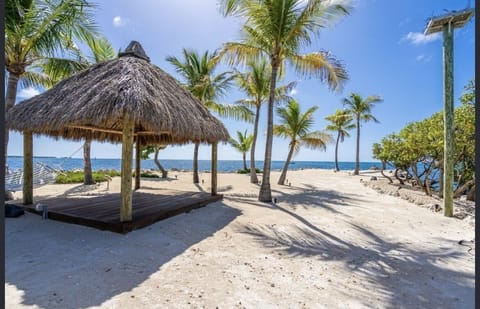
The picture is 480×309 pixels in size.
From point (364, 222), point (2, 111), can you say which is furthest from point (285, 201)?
point (2, 111)

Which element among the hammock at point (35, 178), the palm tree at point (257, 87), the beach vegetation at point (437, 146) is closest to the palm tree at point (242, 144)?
the palm tree at point (257, 87)

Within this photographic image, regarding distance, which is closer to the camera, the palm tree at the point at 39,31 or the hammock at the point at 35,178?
the palm tree at the point at 39,31

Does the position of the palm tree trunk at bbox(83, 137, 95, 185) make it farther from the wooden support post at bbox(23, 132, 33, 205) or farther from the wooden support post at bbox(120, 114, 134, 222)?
the wooden support post at bbox(120, 114, 134, 222)

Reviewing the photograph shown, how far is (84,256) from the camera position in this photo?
338 centimetres

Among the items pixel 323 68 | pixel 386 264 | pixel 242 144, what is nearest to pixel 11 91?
pixel 323 68

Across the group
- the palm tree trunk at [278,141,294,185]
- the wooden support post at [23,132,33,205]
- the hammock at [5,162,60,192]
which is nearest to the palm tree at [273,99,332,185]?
the palm tree trunk at [278,141,294,185]

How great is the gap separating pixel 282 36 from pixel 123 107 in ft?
17.1

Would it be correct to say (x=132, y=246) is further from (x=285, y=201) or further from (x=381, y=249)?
(x=285, y=201)

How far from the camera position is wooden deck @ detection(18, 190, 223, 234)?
4.46 m

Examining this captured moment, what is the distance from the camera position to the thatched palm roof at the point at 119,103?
408 cm

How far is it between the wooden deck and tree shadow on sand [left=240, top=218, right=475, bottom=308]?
1840mm

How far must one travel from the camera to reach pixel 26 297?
2.39 meters

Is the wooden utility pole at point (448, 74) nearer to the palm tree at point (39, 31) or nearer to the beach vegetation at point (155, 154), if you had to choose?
the palm tree at point (39, 31)

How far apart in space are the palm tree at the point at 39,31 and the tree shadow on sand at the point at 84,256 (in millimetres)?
3885
